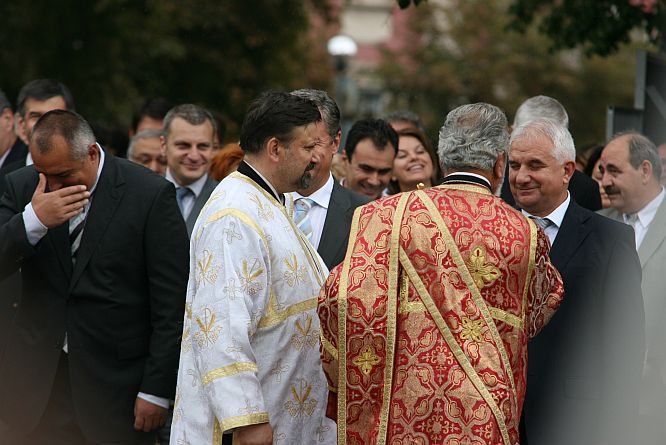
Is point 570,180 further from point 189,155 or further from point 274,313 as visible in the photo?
point 274,313

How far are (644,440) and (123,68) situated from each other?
44.5ft

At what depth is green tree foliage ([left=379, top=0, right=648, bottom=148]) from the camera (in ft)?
95.7

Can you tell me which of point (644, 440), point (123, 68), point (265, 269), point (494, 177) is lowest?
point (644, 440)

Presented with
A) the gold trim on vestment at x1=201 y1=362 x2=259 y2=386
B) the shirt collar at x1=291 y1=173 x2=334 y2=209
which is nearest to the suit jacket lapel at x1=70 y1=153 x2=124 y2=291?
the shirt collar at x1=291 y1=173 x2=334 y2=209

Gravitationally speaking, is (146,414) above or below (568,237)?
below

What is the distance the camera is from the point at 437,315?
460cm

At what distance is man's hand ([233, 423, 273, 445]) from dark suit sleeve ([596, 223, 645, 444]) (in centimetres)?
156

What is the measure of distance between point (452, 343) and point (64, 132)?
226cm

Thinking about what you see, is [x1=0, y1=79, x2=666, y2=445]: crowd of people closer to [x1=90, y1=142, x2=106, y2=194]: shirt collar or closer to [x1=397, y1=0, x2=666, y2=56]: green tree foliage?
[x1=90, y1=142, x2=106, y2=194]: shirt collar

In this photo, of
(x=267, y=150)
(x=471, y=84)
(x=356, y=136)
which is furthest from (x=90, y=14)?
(x=471, y=84)

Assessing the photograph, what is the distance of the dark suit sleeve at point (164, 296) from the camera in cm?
592

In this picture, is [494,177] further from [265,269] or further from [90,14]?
[90,14]

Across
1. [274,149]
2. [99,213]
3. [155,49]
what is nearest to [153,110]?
[99,213]

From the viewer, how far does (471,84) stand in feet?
97.6
